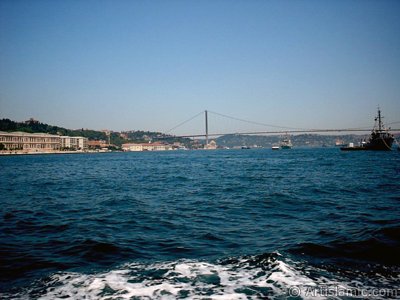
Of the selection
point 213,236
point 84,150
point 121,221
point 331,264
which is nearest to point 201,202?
point 121,221

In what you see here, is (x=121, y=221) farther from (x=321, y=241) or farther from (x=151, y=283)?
(x=321, y=241)

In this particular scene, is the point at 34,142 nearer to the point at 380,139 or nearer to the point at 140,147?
the point at 140,147

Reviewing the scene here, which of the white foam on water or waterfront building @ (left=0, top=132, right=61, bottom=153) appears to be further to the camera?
waterfront building @ (left=0, top=132, right=61, bottom=153)

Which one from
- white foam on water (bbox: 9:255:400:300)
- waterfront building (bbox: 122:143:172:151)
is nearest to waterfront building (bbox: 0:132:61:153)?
waterfront building (bbox: 122:143:172:151)

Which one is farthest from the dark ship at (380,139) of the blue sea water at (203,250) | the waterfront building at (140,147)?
the waterfront building at (140,147)

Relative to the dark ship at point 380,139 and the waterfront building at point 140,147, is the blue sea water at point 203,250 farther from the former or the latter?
the waterfront building at point 140,147

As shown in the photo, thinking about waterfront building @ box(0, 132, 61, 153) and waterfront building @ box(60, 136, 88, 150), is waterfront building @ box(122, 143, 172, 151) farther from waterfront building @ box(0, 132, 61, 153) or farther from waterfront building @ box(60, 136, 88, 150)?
waterfront building @ box(0, 132, 61, 153)

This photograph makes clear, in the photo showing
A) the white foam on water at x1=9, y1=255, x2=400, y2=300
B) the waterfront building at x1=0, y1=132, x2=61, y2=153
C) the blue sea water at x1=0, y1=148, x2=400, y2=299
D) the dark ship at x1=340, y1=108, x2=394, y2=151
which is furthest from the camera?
the waterfront building at x1=0, y1=132, x2=61, y2=153
